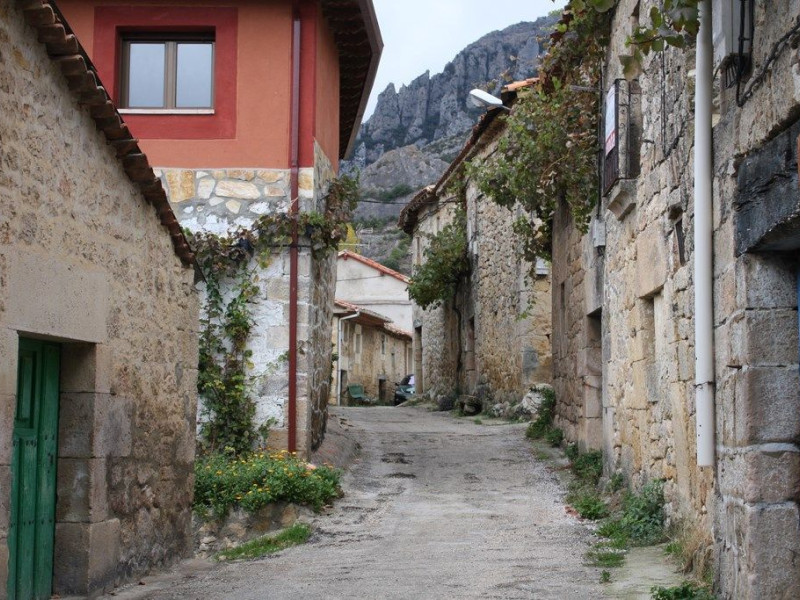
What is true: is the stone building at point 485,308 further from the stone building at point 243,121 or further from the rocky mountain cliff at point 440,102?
the rocky mountain cliff at point 440,102

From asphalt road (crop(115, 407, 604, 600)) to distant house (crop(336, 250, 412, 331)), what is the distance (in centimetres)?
2449

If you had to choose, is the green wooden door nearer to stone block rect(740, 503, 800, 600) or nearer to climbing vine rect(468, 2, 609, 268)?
stone block rect(740, 503, 800, 600)

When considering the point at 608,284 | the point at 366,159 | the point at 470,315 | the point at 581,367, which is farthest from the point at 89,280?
the point at 366,159

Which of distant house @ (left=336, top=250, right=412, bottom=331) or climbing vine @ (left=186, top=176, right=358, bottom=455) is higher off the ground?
distant house @ (left=336, top=250, right=412, bottom=331)

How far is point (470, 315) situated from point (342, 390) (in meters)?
11.9

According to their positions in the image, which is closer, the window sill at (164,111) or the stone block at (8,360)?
the stone block at (8,360)

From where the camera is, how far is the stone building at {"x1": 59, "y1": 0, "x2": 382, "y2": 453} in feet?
35.3

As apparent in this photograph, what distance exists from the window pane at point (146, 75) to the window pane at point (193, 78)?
0.19 metres

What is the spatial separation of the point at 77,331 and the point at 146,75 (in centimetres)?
594

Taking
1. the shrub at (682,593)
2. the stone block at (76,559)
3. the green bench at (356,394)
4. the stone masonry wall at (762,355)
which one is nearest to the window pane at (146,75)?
the stone block at (76,559)

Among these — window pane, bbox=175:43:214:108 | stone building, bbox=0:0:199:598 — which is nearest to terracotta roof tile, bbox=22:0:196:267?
stone building, bbox=0:0:199:598

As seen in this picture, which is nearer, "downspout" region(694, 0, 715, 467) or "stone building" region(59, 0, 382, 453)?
"downspout" region(694, 0, 715, 467)

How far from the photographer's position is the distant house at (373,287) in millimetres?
37875

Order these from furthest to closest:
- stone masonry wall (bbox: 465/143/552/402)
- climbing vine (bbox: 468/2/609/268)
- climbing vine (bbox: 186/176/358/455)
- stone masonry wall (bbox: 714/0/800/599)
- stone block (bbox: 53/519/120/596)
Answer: stone masonry wall (bbox: 465/143/552/402)
climbing vine (bbox: 186/176/358/455)
climbing vine (bbox: 468/2/609/268)
stone block (bbox: 53/519/120/596)
stone masonry wall (bbox: 714/0/800/599)
